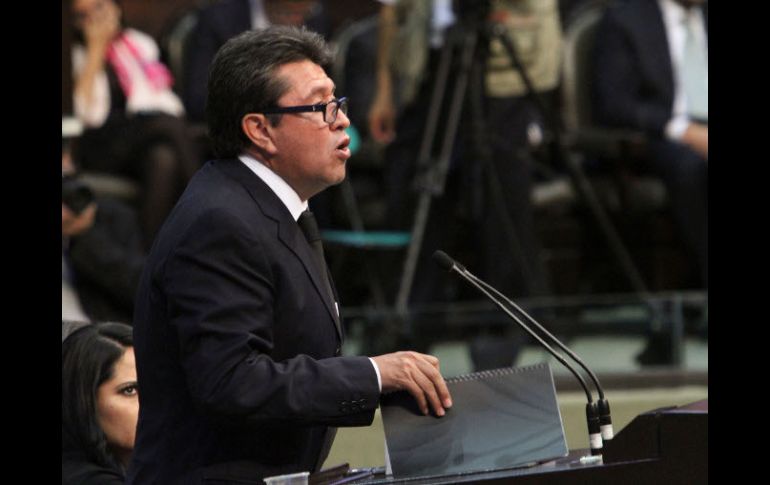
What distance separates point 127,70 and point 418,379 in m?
4.01

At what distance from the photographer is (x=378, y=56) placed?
6.11 metres

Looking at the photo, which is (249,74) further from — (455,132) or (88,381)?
(455,132)

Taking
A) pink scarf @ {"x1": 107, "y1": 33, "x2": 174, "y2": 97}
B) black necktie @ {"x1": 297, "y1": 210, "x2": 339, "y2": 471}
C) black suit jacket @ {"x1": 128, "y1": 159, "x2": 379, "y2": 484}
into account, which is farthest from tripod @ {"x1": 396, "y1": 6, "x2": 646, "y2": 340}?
black suit jacket @ {"x1": 128, "y1": 159, "x2": 379, "y2": 484}

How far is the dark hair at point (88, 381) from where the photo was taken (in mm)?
3213

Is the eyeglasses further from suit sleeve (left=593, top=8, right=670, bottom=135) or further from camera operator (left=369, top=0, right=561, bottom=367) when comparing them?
suit sleeve (left=593, top=8, right=670, bottom=135)

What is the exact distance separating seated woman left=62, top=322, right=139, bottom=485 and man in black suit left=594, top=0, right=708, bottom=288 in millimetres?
3008

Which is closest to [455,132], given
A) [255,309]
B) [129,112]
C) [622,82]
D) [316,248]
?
[622,82]

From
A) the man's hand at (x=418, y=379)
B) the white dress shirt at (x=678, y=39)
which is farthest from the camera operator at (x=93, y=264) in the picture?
the man's hand at (x=418, y=379)

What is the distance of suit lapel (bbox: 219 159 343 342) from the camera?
2.61m

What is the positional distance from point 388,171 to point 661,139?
1072mm

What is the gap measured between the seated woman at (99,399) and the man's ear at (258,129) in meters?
0.78

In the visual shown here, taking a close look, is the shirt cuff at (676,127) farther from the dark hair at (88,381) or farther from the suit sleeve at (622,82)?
the dark hair at (88,381)

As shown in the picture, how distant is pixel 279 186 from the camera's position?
2670 millimetres

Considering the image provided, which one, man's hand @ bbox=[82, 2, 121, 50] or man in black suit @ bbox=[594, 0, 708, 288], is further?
man's hand @ bbox=[82, 2, 121, 50]
